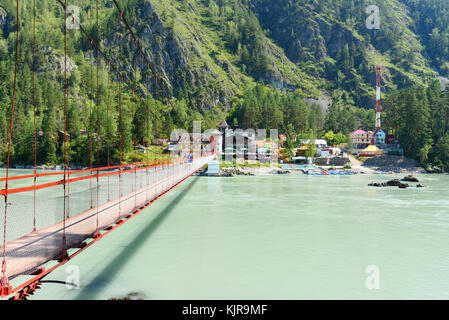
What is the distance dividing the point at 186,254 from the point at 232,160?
42.9m

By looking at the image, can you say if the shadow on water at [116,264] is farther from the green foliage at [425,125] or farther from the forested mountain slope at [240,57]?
the green foliage at [425,125]

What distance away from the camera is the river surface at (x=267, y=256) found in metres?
8.07

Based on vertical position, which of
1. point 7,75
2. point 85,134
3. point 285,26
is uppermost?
point 285,26

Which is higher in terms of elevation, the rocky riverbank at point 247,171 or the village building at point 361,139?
the village building at point 361,139

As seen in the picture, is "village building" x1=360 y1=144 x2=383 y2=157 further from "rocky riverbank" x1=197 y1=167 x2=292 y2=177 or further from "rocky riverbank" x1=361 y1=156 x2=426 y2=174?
"rocky riverbank" x1=197 y1=167 x2=292 y2=177

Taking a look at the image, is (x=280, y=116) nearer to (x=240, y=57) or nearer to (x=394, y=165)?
(x=394, y=165)

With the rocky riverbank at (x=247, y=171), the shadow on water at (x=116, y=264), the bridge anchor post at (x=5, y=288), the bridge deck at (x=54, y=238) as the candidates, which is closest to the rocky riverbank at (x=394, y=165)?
the rocky riverbank at (x=247, y=171)

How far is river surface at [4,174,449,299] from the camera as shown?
26.5 feet

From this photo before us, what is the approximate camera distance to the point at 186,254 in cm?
1077

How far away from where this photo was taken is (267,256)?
1080 cm

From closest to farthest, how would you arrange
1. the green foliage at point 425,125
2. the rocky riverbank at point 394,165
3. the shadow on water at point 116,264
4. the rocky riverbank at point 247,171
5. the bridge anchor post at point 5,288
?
the bridge anchor post at point 5,288, the shadow on water at point 116,264, the rocky riverbank at point 247,171, the rocky riverbank at point 394,165, the green foliage at point 425,125
